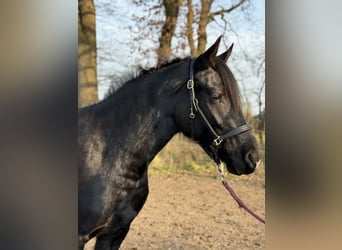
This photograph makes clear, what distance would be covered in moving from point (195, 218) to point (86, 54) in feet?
4.87

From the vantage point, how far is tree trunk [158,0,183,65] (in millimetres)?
3217

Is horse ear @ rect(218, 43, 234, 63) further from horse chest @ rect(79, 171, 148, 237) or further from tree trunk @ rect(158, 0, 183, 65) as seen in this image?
horse chest @ rect(79, 171, 148, 237)

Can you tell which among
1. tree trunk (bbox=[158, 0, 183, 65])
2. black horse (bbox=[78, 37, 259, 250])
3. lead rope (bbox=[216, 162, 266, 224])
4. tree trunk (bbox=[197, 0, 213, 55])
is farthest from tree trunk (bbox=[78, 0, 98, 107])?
lead rope (bbox=[216, 162, 266, 224])

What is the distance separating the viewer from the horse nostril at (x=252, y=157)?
2.99m

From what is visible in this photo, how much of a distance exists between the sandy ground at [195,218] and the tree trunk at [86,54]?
79 centimetres

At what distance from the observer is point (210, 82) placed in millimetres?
2996

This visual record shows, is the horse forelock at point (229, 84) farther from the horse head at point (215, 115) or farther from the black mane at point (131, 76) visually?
the black mane at point (131, 76)

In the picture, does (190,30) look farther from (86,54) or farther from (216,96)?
(86,54)

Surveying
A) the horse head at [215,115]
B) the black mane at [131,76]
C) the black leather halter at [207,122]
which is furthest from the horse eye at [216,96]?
the black mane at [131,76]

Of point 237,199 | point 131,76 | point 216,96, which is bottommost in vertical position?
point 237,199

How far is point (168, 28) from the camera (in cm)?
325

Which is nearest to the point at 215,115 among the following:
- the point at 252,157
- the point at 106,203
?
the point at 252,157

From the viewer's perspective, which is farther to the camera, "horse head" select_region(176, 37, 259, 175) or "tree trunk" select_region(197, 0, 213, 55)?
"tree trunk" select_region(197, 0, 213, 55)

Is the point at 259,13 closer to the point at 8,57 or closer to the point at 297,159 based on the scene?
the point at 297,159
